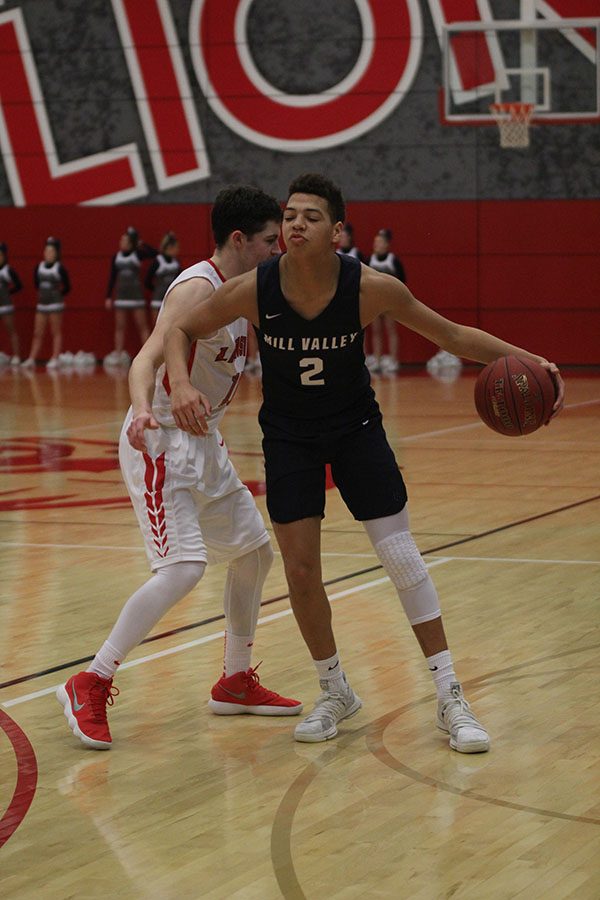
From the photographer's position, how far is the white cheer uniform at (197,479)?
4.77m

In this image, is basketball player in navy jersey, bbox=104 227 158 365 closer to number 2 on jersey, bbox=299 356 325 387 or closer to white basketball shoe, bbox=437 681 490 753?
number 2 on jersey, bbox=299 356 325 387

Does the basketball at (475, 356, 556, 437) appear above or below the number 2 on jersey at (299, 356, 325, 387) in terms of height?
below

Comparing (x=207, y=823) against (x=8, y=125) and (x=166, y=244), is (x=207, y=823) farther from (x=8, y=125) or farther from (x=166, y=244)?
(x=8, y=125)

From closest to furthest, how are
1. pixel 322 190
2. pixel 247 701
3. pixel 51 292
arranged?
1. pixel 322 190
2. pixel 247 701
3. pixel 51 292

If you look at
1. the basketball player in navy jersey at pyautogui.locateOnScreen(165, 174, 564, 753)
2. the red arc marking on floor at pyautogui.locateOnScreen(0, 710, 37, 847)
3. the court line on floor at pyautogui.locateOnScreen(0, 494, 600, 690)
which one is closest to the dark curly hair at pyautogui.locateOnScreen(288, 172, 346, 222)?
the basketball player in navy jersey at pyautogui.locateOnScreen(165, 174, 564, 753)

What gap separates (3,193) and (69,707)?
1869 cm

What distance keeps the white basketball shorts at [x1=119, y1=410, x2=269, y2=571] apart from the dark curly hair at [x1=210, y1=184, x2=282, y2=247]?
69 centimetres

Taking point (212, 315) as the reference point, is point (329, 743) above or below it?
below

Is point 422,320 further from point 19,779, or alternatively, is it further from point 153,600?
point 19,779

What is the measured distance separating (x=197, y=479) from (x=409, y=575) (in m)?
0.76

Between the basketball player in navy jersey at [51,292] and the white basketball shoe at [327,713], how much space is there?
17200 millimetres

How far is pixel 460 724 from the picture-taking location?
454cm

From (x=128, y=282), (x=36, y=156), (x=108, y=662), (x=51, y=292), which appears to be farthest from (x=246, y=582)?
(x=36, y=156)

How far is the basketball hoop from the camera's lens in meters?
18.5
